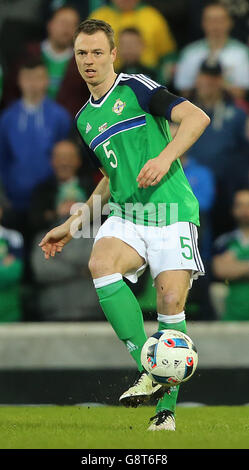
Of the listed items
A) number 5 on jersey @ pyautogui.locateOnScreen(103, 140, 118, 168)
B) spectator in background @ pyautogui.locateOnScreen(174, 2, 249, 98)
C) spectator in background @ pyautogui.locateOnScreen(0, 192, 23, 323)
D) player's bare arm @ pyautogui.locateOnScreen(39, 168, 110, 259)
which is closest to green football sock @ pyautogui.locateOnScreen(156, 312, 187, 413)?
player's bare arm @ pyautogui.locateOnScreen(39, 168, 110, 259)

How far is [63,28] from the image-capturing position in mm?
12047

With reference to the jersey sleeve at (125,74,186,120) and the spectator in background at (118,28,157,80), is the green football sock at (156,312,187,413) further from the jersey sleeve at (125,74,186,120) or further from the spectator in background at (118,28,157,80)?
the spectator in background at (118,28,157,80)

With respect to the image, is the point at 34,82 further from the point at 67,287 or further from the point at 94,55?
the point at 94,55

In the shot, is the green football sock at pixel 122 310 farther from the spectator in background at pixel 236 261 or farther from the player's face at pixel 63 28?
the player's face at pixel 63 28

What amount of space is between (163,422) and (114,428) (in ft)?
1.16

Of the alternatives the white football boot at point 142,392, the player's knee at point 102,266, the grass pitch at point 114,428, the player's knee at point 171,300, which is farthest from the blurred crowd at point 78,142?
the white football boot at point 142,392

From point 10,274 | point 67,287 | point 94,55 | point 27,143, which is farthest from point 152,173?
point 27,143

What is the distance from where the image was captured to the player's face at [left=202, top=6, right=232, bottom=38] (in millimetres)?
11859

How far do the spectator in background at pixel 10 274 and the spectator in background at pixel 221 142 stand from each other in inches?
86.5

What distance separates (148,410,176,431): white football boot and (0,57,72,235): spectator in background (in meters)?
4.83
